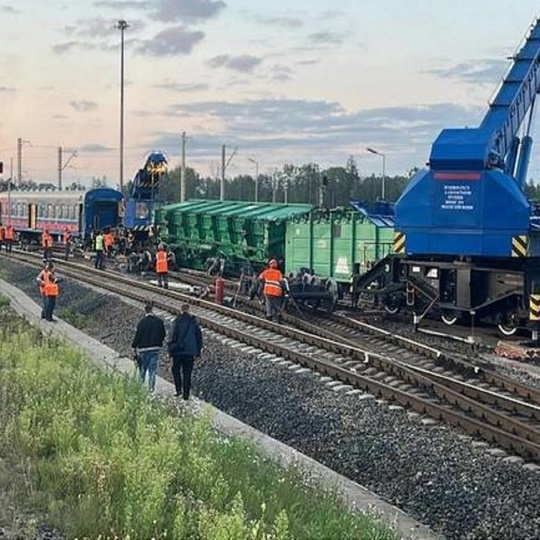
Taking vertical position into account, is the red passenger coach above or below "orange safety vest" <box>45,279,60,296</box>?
above

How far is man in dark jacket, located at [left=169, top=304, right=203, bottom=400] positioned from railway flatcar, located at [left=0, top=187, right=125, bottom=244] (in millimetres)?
32166

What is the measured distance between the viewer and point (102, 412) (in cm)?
1040

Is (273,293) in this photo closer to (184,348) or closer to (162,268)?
(184,348)

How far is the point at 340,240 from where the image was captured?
26.9 metres

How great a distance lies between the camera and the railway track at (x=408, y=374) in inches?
471

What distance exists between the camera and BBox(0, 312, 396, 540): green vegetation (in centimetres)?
709

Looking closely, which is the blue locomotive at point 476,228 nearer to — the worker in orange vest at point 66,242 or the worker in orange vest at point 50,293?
the worker in orange vest at point 50,293

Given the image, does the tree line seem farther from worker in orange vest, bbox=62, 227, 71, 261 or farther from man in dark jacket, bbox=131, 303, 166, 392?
man in dark jacket, bbox=131, 303, 166, 392

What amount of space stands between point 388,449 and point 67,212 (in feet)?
137

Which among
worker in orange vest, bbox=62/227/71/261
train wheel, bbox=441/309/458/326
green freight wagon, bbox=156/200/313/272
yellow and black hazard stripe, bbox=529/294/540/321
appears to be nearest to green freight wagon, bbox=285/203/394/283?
green freight wagon, bbox=156/200/313/272

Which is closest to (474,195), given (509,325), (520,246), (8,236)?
(520,246)

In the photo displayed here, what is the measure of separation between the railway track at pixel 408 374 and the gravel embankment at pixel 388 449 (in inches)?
14.2

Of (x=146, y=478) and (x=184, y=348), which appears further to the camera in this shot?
(x=184, y=348)

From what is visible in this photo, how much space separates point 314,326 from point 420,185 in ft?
13.3
